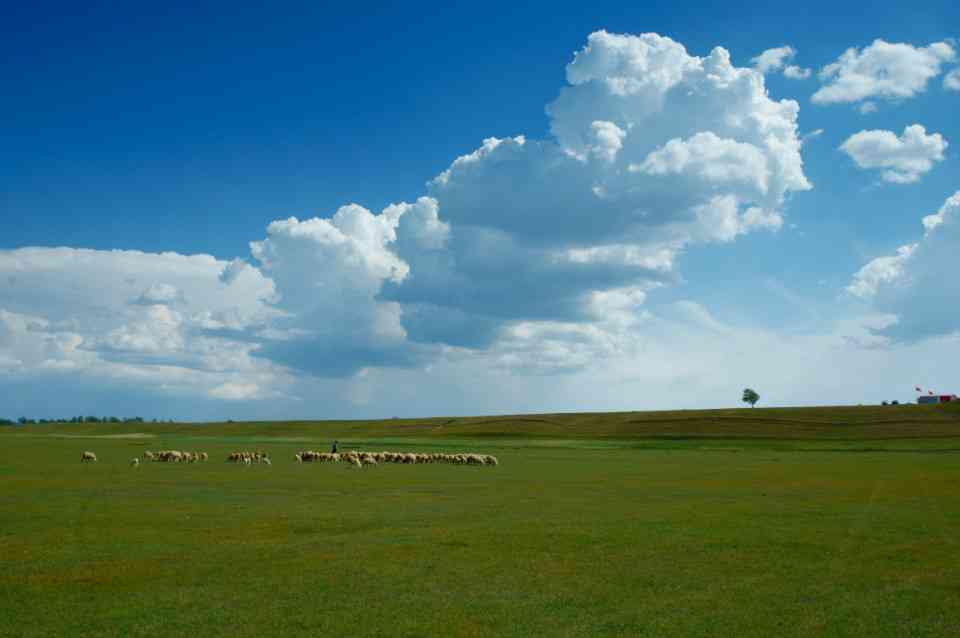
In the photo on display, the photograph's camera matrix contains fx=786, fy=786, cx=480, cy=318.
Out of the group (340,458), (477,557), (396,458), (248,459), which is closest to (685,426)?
(396,458)

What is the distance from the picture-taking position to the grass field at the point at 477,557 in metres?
15.3

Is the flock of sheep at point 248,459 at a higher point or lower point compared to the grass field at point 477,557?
lower

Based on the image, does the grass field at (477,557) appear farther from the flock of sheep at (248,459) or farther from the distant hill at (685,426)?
the distant hill at (685,426)

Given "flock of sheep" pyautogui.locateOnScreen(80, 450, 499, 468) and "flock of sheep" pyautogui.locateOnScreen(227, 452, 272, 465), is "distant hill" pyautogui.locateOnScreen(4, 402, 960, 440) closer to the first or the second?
"flock of sheep" pyautogui.locateOnScreen(80, 450, 499, 468)

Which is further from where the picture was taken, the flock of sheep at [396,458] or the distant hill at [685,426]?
A: the distant hill at [685,426]

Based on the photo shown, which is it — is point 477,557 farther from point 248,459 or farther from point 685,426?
point 685,426

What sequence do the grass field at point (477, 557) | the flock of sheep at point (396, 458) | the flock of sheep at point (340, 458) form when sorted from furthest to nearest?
the flock of sheep at point (396, 458)
the flock of sheep at point (340, 458)
the grass field at point (477, 557)

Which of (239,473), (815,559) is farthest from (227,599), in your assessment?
(239,473)

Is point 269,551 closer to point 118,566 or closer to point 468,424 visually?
point 118,566

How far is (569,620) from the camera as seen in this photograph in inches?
603

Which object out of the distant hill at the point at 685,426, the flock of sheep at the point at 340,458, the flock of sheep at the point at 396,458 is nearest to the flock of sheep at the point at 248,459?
the flock of sheep at the point at 340,458

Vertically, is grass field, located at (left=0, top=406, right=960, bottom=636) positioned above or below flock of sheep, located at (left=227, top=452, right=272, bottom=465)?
above

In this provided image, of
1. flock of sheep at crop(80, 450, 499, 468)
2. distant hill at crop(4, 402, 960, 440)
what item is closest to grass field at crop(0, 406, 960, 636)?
flock of sheep at crop(80, 450, 499, 468)

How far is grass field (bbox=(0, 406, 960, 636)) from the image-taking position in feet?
50.3
